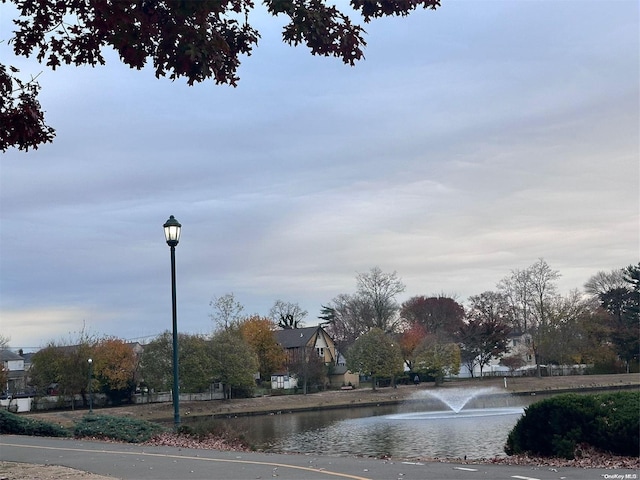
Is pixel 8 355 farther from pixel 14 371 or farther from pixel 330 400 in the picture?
pixel 330 400

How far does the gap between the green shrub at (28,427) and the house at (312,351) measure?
50651 mm

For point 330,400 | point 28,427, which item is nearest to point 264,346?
point 330,400

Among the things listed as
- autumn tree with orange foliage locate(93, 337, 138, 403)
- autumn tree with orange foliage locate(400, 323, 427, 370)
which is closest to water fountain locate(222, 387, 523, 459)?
autumn tree with orange foliage locate(93, 337, 138, 403)

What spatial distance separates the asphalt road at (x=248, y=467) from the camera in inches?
454

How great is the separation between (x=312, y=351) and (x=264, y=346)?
6044 mm

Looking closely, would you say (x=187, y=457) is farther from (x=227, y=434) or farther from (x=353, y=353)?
(x=353, y=353)

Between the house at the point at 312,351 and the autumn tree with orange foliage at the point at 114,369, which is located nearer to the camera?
the autumn tree with orange foliage at the point at 114,369

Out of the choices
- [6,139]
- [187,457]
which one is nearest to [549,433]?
[187,457]

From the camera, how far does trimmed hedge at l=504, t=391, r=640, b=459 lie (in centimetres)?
1305

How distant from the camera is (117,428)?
66.2 ft

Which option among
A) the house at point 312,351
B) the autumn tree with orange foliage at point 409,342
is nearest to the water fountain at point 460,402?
the house at point 312,351

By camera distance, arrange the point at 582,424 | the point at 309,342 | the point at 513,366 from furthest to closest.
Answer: the point at 513,366 < the point at 309,342 < the point at 582,424

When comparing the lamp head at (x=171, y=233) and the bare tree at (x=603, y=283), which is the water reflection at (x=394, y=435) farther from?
the bare tree at (x=603, y=283)

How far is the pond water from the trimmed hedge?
522cm
